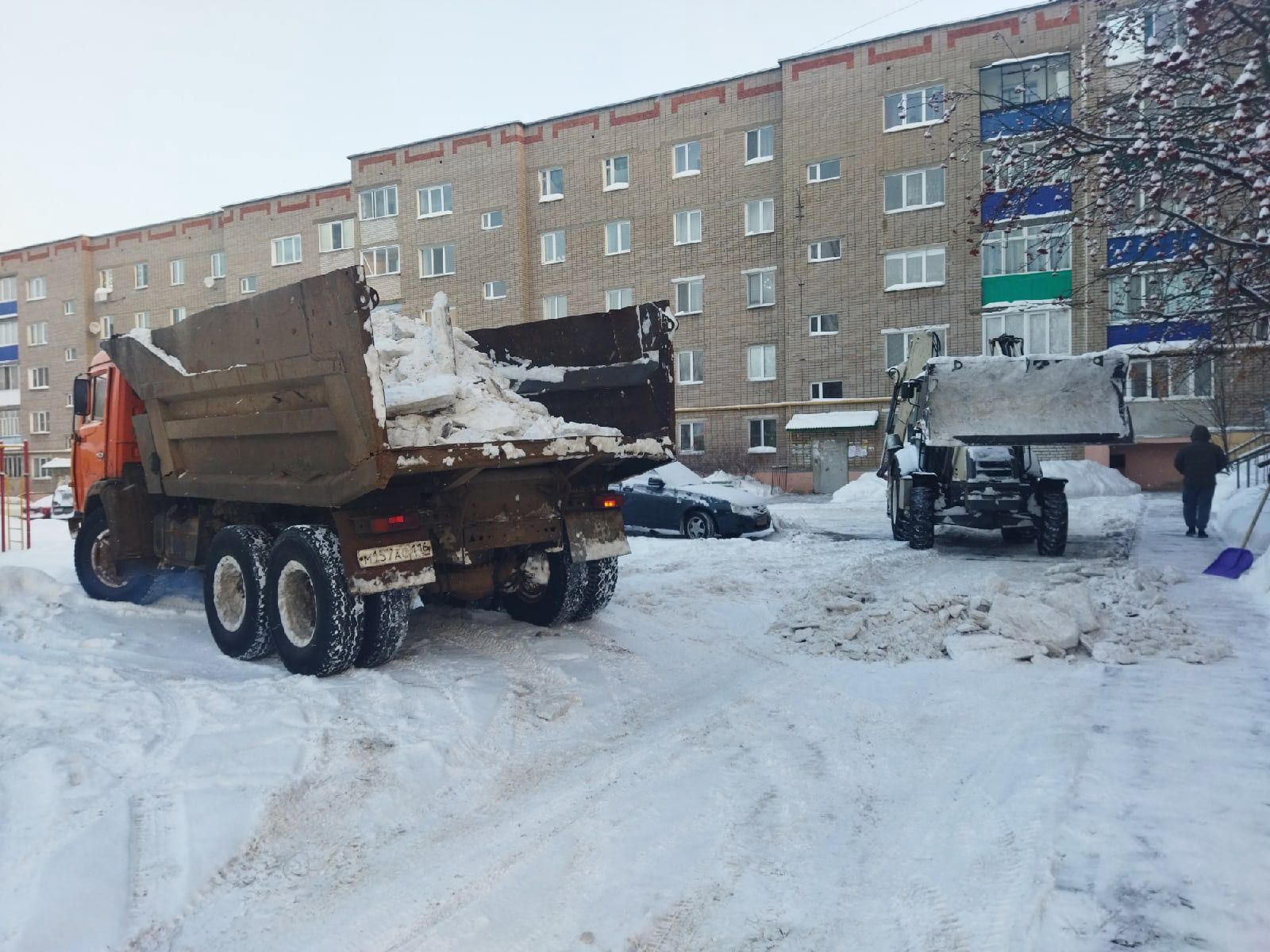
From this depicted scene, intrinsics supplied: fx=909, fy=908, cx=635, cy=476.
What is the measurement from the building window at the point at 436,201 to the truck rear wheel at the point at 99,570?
30221mm

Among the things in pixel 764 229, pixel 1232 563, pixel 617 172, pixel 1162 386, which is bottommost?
pixel 1232 563

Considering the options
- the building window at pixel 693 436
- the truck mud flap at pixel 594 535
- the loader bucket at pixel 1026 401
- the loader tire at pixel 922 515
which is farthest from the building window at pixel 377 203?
the truck mud flap at pixel 594 535

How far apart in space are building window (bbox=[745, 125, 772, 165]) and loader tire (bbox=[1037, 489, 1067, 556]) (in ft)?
73.6

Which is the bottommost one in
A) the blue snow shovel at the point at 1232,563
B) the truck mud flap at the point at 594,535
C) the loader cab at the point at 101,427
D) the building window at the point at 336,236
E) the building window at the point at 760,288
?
the blue snow shovel at the point at 1232,563

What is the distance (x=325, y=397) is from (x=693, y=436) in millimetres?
28058

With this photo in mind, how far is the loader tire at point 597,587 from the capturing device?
7570 millimetres

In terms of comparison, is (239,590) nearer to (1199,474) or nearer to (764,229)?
(1199,474)

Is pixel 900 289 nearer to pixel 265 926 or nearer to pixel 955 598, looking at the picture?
pixel 955 598

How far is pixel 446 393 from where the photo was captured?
611 centimetres

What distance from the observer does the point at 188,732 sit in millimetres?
4828

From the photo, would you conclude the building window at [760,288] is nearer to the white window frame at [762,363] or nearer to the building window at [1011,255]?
the white window frame at [762,363]

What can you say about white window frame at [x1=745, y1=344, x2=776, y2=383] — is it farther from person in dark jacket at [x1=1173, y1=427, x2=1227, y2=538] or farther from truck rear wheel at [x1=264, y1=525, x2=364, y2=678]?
truck rear wheel at [x1=264, y1=525, x2=364, y2=678]

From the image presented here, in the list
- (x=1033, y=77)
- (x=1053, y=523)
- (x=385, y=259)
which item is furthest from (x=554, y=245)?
(x=1053, y=523)

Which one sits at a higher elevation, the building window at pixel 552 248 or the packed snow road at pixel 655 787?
the building window at pixel 552 248
